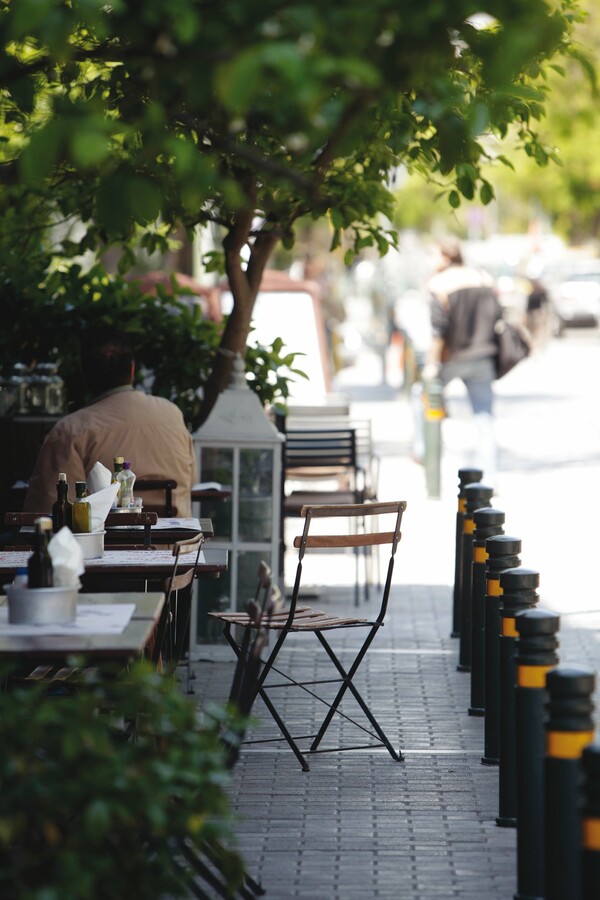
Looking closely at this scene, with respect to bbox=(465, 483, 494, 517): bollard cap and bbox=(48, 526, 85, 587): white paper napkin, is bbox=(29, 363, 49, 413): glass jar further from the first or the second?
bbox=(48, 526, 85, 587): white paper napkin

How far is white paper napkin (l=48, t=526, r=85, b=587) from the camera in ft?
15.3

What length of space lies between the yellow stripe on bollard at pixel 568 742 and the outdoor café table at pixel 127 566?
1974mm

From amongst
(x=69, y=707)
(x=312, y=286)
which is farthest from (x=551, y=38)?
(x=312, y=286)

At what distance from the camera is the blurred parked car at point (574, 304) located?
47.3 metres

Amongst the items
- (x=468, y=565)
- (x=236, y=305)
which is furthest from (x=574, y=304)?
(x=468, y=565)

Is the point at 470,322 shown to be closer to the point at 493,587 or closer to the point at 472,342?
the point at 472,342

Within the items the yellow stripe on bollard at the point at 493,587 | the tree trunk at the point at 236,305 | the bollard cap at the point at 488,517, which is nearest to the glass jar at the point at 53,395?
the tree trunk at the point at 236,305

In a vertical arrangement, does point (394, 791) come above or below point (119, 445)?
below

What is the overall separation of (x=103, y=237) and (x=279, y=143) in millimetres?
1751

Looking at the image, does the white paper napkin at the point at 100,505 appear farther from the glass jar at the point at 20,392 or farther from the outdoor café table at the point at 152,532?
the glass jar at the point at 20,392

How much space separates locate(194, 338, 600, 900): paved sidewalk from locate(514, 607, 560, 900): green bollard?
25cm

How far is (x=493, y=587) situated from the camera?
6414 mm

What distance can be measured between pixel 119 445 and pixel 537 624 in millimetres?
3246

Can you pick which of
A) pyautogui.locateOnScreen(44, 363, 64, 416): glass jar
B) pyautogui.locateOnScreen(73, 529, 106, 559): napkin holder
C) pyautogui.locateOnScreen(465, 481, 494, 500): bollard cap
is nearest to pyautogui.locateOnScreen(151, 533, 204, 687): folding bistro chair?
pyautogui.locateOnScreen(73, 529, 106, 559): napkin holder
